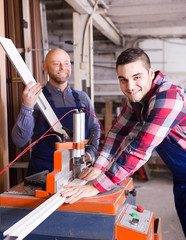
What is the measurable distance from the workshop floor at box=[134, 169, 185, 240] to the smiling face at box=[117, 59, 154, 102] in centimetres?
186

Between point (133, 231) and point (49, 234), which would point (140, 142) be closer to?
point (133, 231)

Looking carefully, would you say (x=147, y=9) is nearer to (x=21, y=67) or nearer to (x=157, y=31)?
(x=157, y=31)

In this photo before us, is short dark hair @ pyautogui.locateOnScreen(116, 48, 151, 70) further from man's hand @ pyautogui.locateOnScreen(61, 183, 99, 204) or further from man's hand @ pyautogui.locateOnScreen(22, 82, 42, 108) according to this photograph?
man's hand @ pyautogui.locateOnScreen(61, 183, 99, 204)

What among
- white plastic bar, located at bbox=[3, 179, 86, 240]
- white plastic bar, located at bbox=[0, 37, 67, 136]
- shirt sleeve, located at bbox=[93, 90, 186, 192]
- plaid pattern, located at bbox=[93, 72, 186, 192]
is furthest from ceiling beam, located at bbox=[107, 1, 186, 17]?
white plastic bar, located at bbox=[3, 179, 86, 240]

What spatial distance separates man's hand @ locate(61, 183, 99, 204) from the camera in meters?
1.24

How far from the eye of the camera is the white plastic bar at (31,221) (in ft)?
2.89

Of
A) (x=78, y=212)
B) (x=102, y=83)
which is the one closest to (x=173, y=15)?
(x=102, y=83)

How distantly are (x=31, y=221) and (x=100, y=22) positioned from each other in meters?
3.15

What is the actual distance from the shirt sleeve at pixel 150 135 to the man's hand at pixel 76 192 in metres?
0.03

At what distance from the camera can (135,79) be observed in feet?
4.54

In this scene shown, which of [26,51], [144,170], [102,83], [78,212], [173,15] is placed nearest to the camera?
[78,212]

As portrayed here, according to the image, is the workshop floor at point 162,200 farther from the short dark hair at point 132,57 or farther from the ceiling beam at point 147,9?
the ceiling beam at point 147,9

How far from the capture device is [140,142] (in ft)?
4.31

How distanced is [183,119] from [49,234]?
859mm
